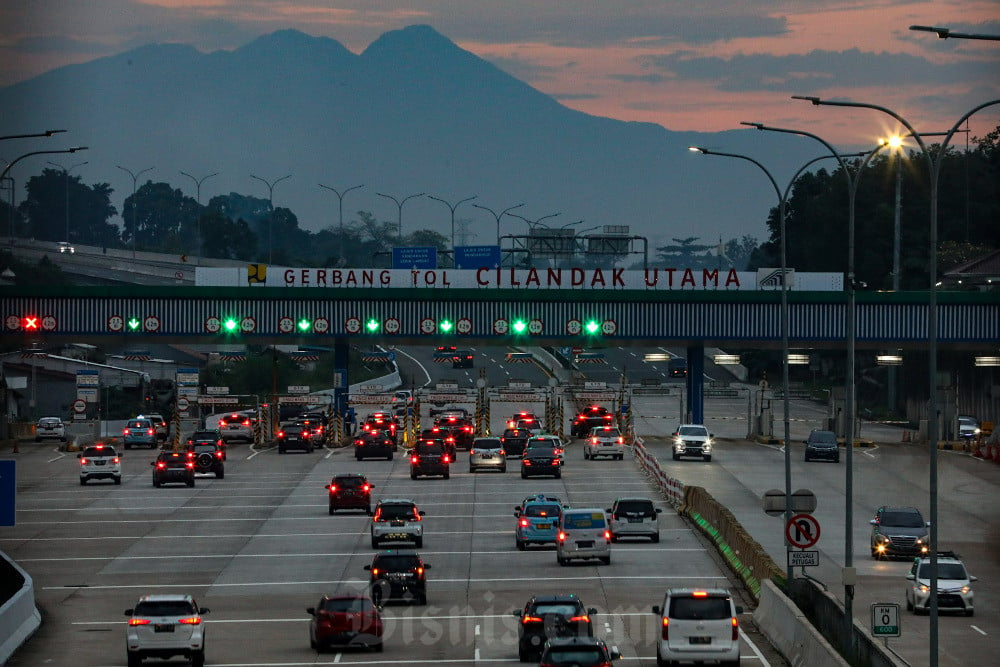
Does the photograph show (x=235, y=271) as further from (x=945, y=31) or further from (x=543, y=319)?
(x=945, y=31)

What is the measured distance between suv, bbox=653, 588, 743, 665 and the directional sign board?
2727 mm

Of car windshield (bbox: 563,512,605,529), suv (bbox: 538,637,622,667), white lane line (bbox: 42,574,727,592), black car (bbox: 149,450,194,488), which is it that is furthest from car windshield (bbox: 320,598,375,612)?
black car (bbox: 149,450,194,488)

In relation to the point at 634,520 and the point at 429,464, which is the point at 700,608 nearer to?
the point at 634,520

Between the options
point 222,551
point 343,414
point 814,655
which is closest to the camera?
point 814,655

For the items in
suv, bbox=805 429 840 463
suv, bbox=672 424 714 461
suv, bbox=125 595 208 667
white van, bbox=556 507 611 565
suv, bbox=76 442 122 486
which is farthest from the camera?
suv, bbox=805 429 840 463

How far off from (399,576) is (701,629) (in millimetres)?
10701

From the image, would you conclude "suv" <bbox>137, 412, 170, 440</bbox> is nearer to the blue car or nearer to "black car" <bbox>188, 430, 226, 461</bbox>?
"black car" <bbox>188, 430, 226, 461</bbox>

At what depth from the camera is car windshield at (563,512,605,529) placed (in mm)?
45719

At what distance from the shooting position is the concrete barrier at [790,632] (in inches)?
1128

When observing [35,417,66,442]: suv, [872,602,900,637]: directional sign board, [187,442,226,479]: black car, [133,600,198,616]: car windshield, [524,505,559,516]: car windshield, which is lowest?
[133,600,198,616]: car windshield

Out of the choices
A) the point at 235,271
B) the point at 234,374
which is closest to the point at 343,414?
the point at 235,271

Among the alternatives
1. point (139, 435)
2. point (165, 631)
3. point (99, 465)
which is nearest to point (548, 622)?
point (165, 631)

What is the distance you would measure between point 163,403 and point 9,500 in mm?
102041

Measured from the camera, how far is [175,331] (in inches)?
3452
